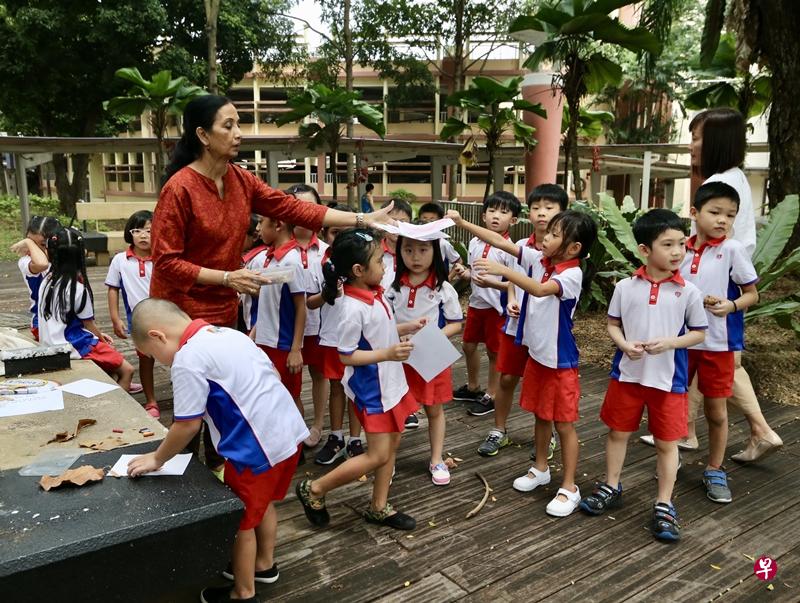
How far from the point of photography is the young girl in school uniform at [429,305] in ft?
10.2

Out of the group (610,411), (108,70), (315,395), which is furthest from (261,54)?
(610,411)

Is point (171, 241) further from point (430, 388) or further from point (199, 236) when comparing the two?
point (430, 388)

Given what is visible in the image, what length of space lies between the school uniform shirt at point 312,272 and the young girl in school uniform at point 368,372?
78 centimetres

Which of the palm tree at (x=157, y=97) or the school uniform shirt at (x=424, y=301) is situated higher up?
the palm tree at (x=157, y=97)

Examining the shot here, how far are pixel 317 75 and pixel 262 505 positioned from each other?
16167 millimetres

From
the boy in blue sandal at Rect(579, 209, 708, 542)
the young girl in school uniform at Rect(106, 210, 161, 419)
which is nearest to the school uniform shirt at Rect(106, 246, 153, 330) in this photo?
the young girl in school uniform at Rect(106, 210, 161, 419)

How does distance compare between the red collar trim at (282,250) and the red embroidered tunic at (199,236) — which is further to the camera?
the red collar trim at (282,250)

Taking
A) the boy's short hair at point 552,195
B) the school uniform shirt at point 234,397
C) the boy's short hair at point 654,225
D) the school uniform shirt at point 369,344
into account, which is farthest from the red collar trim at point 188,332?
the boy's short hair at point 552,195

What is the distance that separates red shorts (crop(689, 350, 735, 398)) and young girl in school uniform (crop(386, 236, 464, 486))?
119 centimetres

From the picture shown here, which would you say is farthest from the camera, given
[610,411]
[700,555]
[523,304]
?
[523,304]

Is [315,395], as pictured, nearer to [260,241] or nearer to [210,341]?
[260,241]

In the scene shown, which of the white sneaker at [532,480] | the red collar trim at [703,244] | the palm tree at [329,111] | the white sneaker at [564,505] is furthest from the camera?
the palm tree at [329,111]

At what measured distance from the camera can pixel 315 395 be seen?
374 cm

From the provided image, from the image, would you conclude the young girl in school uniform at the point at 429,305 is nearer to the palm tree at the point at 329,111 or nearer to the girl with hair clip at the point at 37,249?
the girl with hair clip at the point at 37,249
